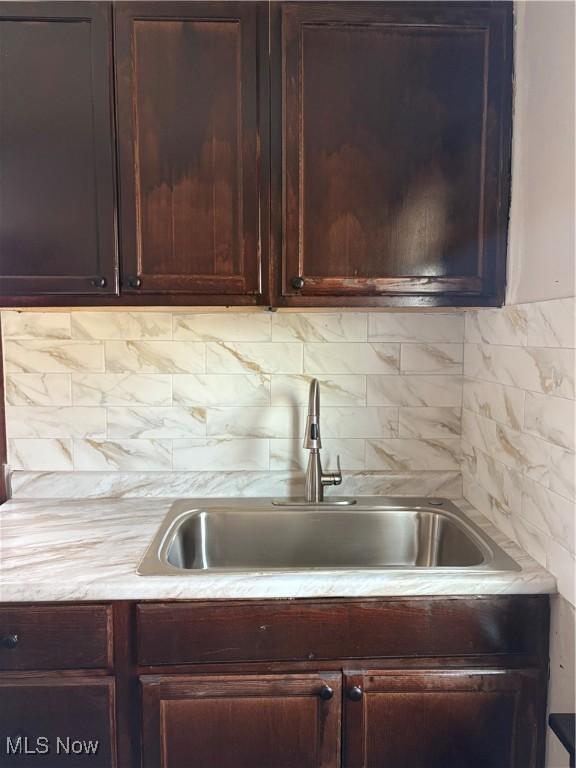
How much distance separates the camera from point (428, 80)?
4.44 feet

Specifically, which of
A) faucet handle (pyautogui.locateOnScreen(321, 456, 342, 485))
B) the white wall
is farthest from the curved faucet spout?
the white wall

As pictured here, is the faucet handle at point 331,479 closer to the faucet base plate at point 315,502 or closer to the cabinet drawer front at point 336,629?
the faucet base plate at point 315,502

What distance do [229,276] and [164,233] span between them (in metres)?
0.20

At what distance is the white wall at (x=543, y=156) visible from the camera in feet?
3.75

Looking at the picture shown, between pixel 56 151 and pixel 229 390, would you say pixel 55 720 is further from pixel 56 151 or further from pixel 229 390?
pixel 56 151

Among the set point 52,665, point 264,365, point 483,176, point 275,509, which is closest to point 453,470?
point 275,509

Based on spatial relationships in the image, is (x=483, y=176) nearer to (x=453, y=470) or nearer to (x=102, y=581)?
(x=453, y=470)

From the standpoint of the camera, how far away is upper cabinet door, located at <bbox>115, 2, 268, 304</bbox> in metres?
1.34

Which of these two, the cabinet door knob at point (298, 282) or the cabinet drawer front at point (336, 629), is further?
the cabinet door knob at point (298, 282)

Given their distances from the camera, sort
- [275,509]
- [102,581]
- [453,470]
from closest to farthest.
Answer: [102,581]
[275,509]
[453,470]

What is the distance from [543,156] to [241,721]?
1.45 metres

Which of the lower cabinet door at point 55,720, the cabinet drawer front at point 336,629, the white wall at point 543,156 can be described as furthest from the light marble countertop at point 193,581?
the white wall at point 543,156

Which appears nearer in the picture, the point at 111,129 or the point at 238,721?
the point at 238,721

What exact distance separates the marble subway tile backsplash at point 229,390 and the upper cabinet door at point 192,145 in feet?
1.06
